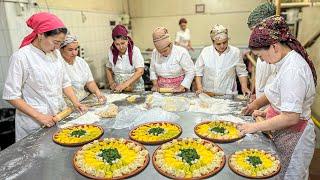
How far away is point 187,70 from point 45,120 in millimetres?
1615

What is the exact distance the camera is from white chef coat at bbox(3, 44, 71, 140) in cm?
191

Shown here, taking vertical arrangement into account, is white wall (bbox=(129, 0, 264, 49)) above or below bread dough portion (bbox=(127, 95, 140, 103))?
above

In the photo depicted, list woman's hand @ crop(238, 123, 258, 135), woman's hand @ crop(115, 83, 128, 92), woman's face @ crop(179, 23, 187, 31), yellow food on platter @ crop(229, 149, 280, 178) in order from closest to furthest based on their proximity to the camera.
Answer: yellow food on platter @ crop(229, 149, 280, 178) → woman's hand @ crop(238, 123, 258, 135) → woman's hand @ crop(115, 83, 128, 92) → woman's face @ crop(179, 23, 187, 31)

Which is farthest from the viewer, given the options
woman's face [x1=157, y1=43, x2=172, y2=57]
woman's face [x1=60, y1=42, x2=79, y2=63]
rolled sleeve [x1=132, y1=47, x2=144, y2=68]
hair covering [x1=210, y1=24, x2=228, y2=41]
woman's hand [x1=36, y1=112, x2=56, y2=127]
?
rolled sleeve [x1=132, y1=47, x2=144, y2=68]

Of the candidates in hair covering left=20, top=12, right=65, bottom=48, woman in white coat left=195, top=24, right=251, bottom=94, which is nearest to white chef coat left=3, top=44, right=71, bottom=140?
hair covering left=20, top=12, right=65, bottom=48

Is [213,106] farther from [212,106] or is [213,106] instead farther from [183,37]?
[183,37]

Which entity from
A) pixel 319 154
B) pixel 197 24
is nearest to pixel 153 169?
pixel 319 154

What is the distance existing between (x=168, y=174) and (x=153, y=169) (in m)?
0.11

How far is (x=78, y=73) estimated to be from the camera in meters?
2.67

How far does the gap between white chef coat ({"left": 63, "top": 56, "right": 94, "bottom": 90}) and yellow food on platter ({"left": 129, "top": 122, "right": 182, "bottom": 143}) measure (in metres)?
1.09

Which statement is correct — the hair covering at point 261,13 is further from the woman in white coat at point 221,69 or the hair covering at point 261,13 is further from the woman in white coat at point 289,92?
the woman in white coat at point 289,92

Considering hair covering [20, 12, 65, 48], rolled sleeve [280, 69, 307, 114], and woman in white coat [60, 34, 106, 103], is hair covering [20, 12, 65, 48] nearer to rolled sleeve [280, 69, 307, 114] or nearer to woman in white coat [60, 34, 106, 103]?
woman in white coat [60, 34, 106, 103]

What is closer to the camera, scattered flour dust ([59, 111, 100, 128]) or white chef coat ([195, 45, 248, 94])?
scattered flour dust ([59, 111, 100, 128])

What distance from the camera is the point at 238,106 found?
7.54 feet
